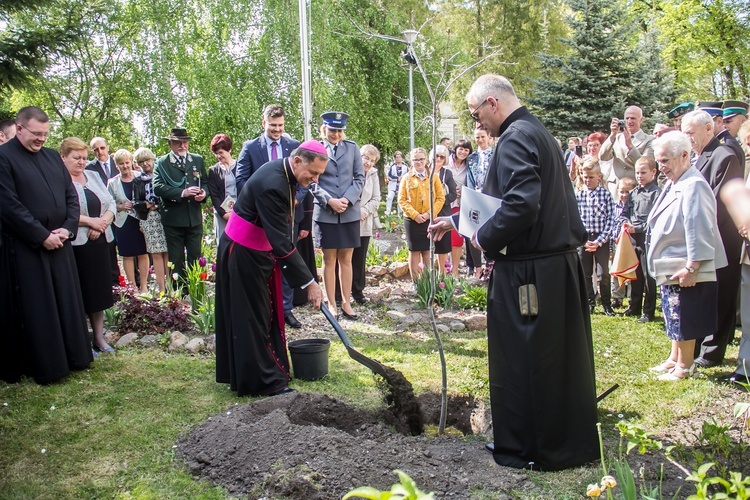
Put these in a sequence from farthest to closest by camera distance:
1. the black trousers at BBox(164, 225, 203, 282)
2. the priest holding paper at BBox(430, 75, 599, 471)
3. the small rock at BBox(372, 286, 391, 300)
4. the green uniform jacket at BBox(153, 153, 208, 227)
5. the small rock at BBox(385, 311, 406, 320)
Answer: the small rock at BBox(372, 286, 391, 300)
the black trousers at BBox(164, 225, 203, 282)
the green uniform jacket at BBox(153, 153, 208, 227)
the small rock at BBox(385, 311, 406, 320)
the priest holding paper at BBox(430, 75, 599, 471)

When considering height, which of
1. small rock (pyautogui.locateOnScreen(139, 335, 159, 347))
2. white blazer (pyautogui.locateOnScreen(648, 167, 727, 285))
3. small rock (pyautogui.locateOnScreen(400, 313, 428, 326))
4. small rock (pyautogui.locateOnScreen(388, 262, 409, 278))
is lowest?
small rock (pyautogui.locateOnScreen(400, 313, 428, 326))

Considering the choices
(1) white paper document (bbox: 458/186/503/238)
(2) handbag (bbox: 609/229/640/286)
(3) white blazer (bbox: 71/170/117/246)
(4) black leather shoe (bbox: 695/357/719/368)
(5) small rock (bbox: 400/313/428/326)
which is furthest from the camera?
(5) small rock (bbox: 400/313/428/326)

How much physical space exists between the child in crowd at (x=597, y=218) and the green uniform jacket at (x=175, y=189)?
16.5 ft

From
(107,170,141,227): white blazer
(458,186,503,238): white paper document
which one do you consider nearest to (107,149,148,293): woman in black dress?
(107,170,141,227): white blazer

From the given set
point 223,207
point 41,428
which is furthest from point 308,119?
point 41,428

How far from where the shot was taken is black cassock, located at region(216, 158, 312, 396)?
16.6ft

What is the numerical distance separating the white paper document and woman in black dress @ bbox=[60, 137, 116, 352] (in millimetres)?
4156

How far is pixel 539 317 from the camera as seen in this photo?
3732 mm

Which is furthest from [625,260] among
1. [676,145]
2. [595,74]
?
[595,74]

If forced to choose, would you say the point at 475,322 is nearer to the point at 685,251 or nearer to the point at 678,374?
the point at 678,374

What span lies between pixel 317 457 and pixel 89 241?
399cm

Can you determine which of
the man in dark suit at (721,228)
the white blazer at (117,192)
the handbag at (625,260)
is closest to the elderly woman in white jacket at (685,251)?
the man in dark suit at (721,228)

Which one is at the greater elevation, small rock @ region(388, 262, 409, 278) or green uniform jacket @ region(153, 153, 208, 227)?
green uniform jacket @ region(153, 153, 208, 227)

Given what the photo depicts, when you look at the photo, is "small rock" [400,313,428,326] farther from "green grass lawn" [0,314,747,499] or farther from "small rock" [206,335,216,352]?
"small rock" [206,335,216,352]
